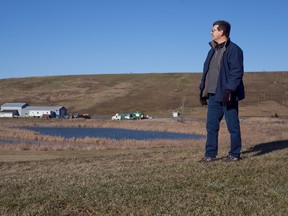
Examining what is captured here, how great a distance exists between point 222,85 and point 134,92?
5037 inches

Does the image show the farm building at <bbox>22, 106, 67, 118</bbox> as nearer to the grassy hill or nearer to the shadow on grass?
the grassy hill

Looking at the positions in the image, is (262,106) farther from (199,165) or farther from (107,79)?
(199,165)

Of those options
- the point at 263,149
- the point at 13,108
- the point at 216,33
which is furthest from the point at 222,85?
the point at 13,108

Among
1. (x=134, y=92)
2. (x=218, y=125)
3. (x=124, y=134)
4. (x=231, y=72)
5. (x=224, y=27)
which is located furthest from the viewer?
(x=134, y=92)

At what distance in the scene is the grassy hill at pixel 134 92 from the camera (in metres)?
Result: 114

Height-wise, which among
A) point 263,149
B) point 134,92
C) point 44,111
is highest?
point 134,92

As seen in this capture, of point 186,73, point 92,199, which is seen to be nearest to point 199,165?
point 92,199

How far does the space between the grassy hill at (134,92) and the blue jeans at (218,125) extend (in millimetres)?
91494

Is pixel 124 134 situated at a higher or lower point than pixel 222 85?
lower

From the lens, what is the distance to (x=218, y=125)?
9.63 m

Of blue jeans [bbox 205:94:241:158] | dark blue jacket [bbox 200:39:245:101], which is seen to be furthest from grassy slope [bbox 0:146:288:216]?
dark blue jacket [bbox 200:39:245:101]

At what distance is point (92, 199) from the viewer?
6.28 meters

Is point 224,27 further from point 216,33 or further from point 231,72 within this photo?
point 231,72

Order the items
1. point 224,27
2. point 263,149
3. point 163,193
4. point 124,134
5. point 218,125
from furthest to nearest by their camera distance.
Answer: point 124,134 < point 263,149 < point 218,125 < point 224,27 < point 163,193
